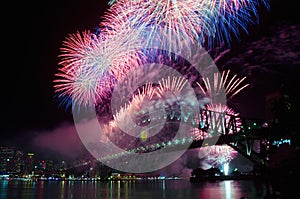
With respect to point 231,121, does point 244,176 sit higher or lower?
lower

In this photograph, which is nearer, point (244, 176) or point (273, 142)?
point (273, 142)

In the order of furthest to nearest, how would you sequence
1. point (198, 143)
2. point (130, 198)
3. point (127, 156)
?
point (127, 156), point (198, 143), point (130, 198)

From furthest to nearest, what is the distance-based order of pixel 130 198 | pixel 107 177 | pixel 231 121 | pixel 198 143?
pixel 107 177, pixel 198 143, pixel 231 121, pixel 130 198

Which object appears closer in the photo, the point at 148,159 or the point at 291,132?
the point at 291,132

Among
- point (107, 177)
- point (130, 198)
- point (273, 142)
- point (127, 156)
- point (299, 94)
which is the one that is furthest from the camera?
point (107, 177)

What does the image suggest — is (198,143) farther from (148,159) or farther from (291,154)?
(291,154)

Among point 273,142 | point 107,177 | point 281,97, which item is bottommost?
point 107,177

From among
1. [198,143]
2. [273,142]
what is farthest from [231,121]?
[273,142]

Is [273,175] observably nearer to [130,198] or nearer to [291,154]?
[291,154]

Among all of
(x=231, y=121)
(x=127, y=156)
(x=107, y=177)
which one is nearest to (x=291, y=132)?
(x=231, y=121)
